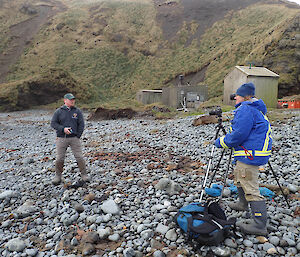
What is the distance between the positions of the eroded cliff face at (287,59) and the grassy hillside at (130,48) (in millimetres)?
9146

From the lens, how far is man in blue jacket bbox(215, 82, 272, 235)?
359 cm

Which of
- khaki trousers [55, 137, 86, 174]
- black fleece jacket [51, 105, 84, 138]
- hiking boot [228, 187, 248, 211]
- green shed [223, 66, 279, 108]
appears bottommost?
hiking boot [228, 187, 248, 211]

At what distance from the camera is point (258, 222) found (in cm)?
363

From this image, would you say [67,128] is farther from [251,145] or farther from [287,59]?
[287,59]

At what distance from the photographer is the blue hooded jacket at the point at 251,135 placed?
358 cm

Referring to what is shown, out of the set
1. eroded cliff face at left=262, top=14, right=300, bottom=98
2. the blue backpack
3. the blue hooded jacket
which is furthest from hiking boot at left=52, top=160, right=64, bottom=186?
eroded cliff face at left=262, top=14, right=300, bottom=98

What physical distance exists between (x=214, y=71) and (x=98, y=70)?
25703mm

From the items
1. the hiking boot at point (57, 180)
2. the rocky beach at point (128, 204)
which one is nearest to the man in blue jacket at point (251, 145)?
the rocky beach at point (128, 204)

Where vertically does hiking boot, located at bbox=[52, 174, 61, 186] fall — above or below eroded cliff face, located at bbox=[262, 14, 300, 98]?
below

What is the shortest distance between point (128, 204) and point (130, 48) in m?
58.8

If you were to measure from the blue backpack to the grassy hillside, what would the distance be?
3660 cm

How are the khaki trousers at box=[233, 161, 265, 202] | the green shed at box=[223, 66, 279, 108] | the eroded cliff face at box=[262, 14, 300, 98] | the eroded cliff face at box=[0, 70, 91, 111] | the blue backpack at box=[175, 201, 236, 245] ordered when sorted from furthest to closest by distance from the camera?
the eroded cliff face at box=[0, 70, 91, 111] < the eroded cliff face at box=[262, 14, 300, 98] < the green shed at box=[223, 66, 279, 108] < the khaki trousers at box=[233, 161, 265, 202] < the blue backpack at box=[175, 201, 236, 245]

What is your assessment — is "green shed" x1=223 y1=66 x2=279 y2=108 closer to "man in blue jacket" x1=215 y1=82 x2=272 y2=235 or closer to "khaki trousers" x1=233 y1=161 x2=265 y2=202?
"man in blue jacket" x1=215 y1=82 x2=272 y2=235

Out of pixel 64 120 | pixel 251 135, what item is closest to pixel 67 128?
pixel 64 120
